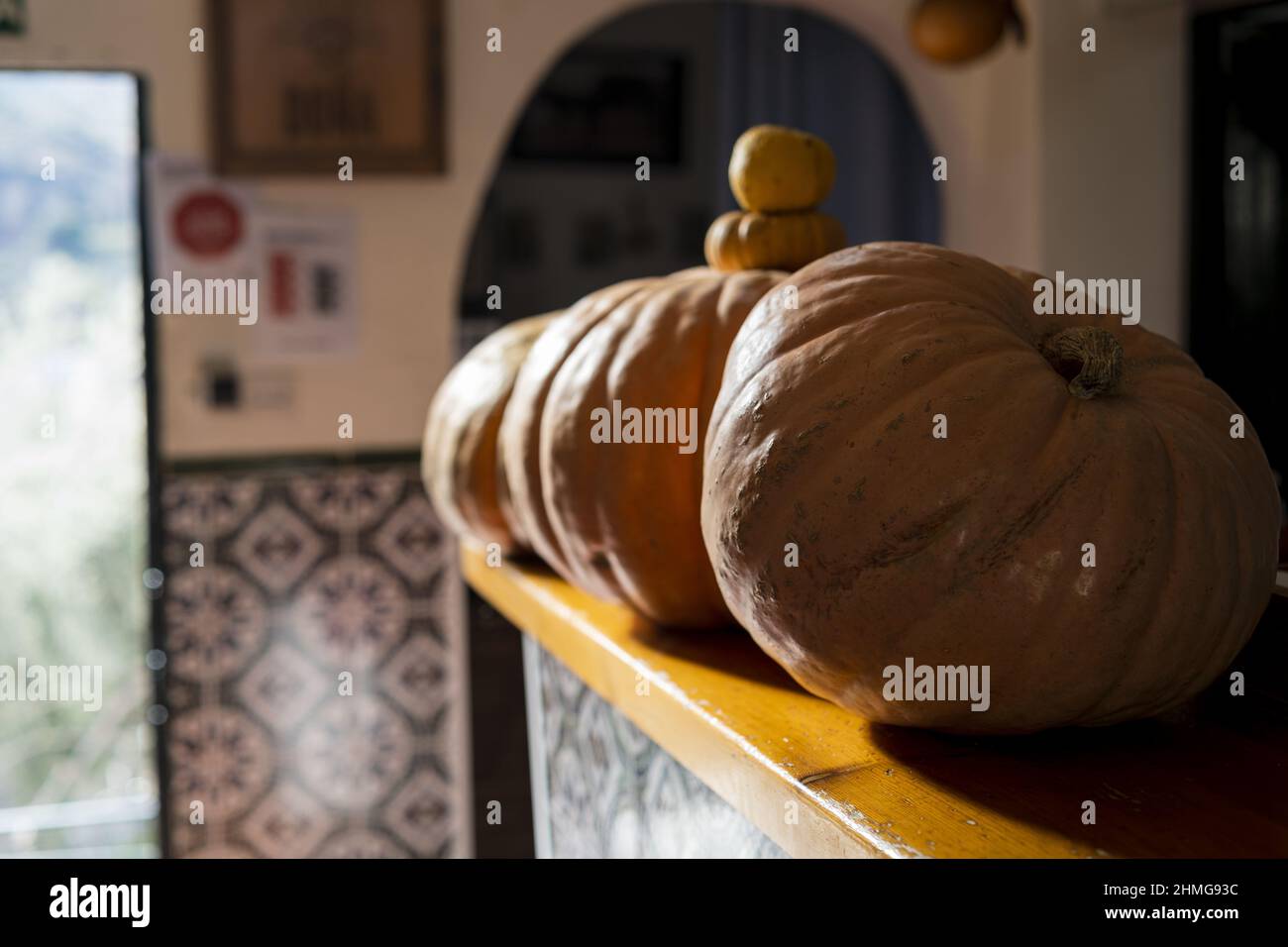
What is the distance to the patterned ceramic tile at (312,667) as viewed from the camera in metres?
2.71

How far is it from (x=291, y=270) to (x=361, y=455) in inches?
A: 17.6

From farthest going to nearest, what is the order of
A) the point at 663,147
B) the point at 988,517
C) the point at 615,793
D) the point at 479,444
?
1. the point at 663,147
2. the point at 479,444
3. the point at 615,793
4. the point at 988,517

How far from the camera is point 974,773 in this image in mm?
509

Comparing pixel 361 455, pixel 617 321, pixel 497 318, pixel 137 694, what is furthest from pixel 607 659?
pixel 497 318

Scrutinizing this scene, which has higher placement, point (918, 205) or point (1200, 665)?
point (918, 205)

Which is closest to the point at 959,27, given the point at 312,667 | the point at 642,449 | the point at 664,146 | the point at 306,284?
the point at 664,146

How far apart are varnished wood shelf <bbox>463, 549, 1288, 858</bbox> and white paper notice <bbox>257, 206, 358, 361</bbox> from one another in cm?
222

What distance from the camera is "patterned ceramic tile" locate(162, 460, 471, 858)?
8.91ft

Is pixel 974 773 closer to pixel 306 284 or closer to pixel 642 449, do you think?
pixel 642 449

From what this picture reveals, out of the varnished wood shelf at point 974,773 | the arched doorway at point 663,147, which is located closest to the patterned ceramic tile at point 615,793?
the varnished wood shelf at point 974,773

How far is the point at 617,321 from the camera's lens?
31.9 inches

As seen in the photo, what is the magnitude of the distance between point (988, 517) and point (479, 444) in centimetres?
58

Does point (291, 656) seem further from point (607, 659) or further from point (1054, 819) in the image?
point (1054, 819)

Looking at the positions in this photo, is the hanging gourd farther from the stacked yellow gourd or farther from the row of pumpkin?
the row of pumpkin
